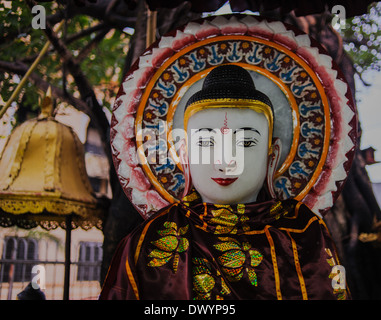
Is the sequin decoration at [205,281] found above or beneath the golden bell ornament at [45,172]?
beneath

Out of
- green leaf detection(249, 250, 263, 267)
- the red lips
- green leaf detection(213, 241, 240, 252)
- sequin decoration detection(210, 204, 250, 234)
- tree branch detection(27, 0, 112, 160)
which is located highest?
tree branch detection(27, 0, 112, 160)

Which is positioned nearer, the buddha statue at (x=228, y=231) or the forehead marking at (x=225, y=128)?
the buddha statue at (x=228, y=231)

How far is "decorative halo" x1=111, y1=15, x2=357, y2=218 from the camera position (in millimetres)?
1980

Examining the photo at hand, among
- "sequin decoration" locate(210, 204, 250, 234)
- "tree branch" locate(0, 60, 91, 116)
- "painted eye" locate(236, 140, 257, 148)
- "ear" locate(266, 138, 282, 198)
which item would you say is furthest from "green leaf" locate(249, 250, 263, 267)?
"tree branch" locate(0, 60, 91, 116)

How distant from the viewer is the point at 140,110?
6.74 feet

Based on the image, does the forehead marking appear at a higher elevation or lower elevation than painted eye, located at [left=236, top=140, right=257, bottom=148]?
higher

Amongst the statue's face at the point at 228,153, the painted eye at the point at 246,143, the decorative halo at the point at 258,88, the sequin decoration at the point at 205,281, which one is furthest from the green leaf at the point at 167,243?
the painted eye at the point at 246,143

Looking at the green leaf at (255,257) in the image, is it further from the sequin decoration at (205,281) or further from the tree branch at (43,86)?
the tree branch at (43,86)

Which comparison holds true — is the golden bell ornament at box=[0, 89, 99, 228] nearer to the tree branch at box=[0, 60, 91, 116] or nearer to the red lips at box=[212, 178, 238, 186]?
the tree branch at box=[0, 60, 91, 116]

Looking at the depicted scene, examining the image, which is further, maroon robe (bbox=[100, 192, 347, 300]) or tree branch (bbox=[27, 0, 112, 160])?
tree branch (bbox=[27, 0, 112, 160])

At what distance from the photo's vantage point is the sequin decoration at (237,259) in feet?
5.08
